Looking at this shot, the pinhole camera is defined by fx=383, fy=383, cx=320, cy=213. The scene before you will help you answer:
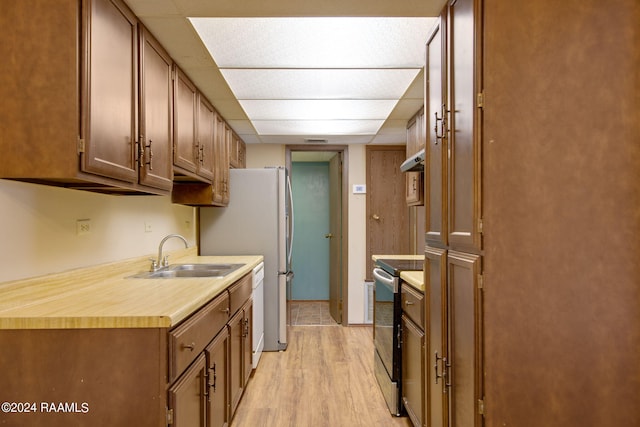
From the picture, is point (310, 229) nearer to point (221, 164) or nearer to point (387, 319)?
point (221, 164)

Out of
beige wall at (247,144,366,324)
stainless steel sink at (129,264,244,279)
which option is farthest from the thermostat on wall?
stainless steel sink at (129,264,244,279)

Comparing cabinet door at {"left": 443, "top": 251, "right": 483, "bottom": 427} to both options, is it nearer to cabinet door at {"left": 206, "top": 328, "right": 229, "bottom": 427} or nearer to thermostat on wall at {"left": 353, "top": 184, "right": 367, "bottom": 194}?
cabinet door at {"left": 206, "top": 328, "right": 229, "bottom": 427}

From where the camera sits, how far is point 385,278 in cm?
253

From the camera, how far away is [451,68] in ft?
5.02

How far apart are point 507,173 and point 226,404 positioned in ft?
5.86

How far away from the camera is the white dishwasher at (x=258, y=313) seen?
9.97ft

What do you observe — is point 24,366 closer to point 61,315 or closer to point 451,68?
point 61,315

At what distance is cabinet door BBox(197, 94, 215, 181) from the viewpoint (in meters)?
2.64

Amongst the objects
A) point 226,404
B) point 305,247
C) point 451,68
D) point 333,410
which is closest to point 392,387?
point 333,410

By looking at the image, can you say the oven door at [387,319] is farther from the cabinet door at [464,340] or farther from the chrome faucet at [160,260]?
the chrome faucet at [160,260]

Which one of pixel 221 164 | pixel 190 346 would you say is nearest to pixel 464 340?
pixel 190 346

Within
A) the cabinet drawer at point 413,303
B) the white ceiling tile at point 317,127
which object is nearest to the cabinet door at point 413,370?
the cabinet drawer at point 413,303

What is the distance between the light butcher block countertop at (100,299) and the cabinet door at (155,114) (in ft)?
1.69

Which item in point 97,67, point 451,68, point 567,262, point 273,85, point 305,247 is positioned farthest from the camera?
point 305,247
